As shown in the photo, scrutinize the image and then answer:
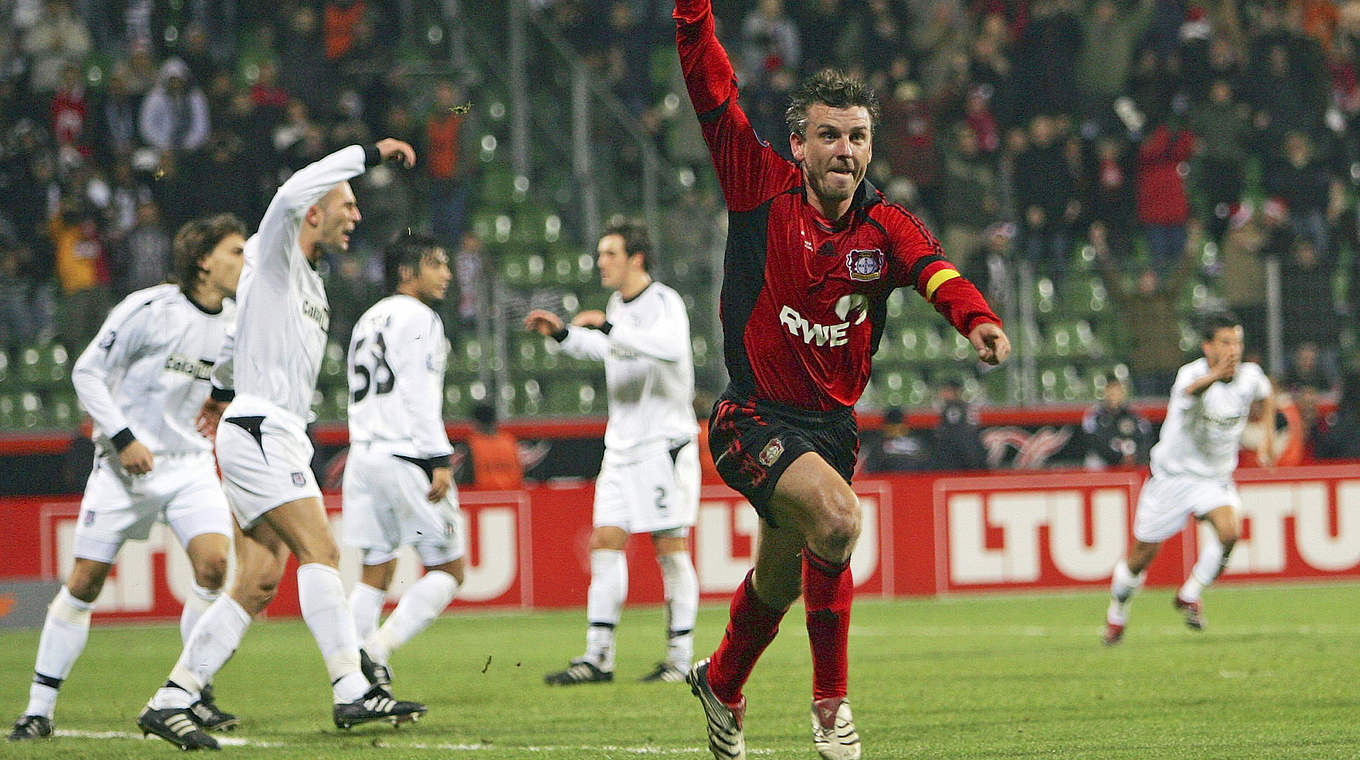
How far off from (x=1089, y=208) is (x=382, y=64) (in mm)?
8580

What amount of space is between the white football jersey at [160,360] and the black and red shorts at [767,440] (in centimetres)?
326

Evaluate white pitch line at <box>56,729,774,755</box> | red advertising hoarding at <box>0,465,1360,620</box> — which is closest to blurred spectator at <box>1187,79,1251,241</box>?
red advertising hoarding at <box>0,465,1360,620</box>

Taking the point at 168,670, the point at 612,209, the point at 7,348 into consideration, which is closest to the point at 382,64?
the point at 612,209

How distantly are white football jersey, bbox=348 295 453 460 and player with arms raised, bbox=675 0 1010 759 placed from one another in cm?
329

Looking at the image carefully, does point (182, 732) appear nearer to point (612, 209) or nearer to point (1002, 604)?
point (1002, 604)

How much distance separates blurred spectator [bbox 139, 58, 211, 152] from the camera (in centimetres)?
1905

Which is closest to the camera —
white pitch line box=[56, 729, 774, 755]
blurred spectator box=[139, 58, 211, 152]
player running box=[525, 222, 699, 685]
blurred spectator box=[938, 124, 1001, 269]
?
white pitch line box=[56, 729, 774, 755]

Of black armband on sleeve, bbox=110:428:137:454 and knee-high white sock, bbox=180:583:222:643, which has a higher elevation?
black armband on sleeve, bbox=110:428:137:454

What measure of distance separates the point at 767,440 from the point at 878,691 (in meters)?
3.81

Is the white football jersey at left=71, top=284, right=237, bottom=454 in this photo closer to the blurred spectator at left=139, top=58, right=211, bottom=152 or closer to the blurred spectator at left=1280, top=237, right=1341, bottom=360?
the blurred spectator at left=139, top=58, right=211, bottom=152

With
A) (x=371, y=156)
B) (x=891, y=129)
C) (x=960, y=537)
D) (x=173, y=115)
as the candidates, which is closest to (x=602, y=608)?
(x=371, y=156)

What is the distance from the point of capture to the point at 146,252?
717 inches

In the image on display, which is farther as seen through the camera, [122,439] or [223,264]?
[223,264]

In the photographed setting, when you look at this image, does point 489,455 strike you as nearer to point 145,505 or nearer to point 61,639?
point 145,505
